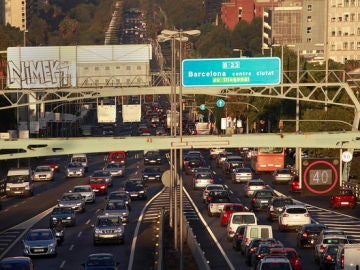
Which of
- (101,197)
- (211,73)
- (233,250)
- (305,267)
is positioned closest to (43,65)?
Answer: (101,197)

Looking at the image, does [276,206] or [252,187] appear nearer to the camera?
[276,206]

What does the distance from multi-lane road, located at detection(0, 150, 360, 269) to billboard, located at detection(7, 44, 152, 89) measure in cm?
811

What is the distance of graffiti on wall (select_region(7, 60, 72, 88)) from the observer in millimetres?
101938

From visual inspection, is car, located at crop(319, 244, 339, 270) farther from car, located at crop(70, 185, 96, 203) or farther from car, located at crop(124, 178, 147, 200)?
car, located at crop(124, 178, 147, 200)

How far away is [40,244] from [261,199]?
23054mm

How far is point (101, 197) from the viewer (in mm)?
88938

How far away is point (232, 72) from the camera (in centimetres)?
8288

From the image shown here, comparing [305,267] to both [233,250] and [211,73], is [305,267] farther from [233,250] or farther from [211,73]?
[211,73]

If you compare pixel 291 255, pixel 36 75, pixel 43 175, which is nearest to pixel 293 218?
pixel 291 255

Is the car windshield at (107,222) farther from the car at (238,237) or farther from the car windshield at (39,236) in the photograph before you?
the car at (238,237)

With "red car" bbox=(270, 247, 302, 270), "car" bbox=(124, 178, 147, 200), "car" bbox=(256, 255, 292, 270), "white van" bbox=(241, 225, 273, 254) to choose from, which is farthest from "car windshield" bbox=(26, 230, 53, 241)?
"car" bbox=(124, 178, 147, 200)

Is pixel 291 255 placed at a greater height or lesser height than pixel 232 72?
lesser

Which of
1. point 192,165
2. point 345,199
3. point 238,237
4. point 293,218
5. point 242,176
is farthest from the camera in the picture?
point 192,165

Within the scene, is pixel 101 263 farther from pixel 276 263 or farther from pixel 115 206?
pixel 115 206
